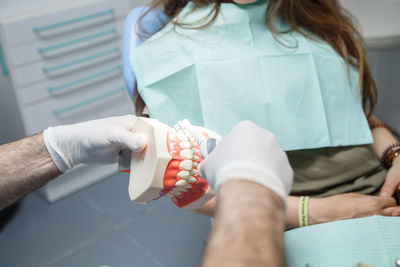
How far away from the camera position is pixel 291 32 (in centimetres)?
118

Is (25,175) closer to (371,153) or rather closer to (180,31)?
(180,31)

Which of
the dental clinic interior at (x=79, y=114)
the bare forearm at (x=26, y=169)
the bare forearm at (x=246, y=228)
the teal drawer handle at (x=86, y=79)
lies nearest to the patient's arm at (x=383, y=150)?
the dental clinic interior at (x=79, y=114)

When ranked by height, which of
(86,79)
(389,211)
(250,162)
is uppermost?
(250,162)

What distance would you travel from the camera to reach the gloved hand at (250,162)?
1.76 ft

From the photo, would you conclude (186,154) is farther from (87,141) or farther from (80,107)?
(80,107)

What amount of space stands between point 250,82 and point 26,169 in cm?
62

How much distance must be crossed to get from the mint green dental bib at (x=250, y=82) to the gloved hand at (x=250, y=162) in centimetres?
43

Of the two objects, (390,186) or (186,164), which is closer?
(186,164)

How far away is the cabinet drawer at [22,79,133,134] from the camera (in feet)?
5.71

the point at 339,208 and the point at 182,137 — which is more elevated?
the point at 182,137

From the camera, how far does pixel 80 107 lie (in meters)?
1.88

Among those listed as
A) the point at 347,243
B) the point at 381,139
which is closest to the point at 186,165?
the point at 347,243

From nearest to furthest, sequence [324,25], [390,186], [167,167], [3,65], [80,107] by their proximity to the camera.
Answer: [167,167] → [390,186] → [324,25] → [3,65] → [80,107]

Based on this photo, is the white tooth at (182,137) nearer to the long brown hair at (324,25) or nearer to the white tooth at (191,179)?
the white tooth at (191,179)
